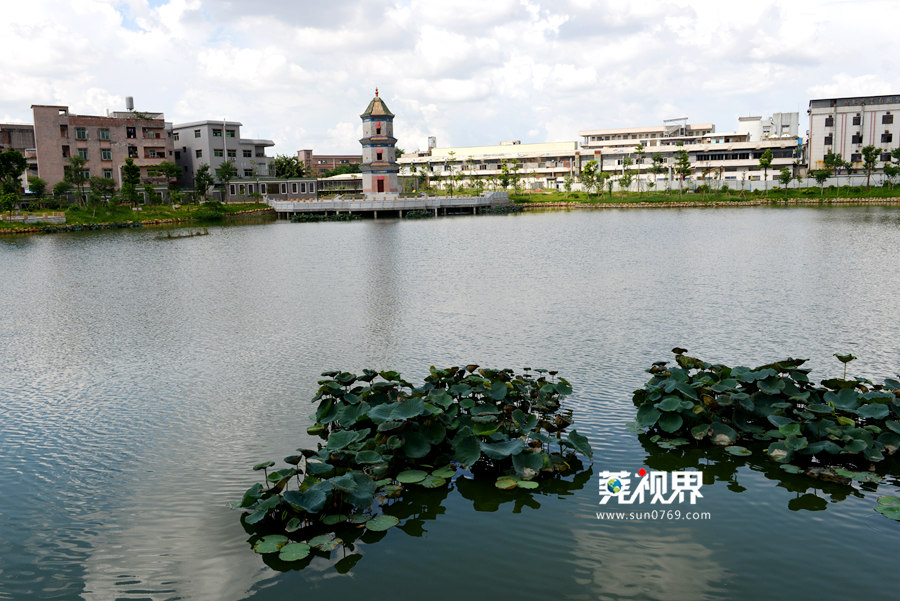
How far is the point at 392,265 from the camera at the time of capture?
110ft

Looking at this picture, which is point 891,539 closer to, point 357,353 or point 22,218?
point 357,353

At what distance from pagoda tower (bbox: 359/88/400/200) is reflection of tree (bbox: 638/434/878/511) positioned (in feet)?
247

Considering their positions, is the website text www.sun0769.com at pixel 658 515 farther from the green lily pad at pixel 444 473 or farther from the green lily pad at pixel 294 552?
the green lily pad at pixel 294 552

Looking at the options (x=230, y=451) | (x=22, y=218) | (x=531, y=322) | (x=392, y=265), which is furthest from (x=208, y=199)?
(x=230, y=451)

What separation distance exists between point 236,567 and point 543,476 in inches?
163

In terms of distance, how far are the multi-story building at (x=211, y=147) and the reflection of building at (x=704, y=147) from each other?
58.3m

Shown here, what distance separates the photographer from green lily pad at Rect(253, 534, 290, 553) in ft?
23.5

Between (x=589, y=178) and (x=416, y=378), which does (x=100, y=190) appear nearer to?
(x=589, y=178)

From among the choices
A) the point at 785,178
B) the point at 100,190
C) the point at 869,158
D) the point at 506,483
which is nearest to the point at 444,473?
the point at 506,483

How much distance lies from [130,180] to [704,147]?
82980 mm

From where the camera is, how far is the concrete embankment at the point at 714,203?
78.4m

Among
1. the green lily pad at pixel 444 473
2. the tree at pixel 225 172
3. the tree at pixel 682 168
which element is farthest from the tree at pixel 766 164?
the green lily pad at pixel 444 473

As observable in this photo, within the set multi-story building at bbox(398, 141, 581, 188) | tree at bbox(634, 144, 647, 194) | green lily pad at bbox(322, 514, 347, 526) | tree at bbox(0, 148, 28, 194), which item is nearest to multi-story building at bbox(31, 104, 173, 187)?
tree at bbox(0, 148, 28, 194)

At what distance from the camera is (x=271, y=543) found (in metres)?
7.25
